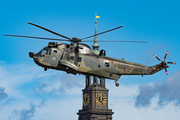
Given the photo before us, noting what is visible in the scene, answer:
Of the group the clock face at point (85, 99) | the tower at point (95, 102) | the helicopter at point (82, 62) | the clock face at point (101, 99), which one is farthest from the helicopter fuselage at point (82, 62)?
the clock face at point (85, 99)

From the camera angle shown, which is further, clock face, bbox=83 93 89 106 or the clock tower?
clock face, bbox=83 93 89 106

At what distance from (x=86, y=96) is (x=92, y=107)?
6078mm

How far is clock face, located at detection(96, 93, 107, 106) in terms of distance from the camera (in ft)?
641

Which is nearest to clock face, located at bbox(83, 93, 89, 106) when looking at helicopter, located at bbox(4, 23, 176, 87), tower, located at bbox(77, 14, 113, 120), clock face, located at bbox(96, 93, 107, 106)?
tower, located at bbox(77, 14, 113, 120)

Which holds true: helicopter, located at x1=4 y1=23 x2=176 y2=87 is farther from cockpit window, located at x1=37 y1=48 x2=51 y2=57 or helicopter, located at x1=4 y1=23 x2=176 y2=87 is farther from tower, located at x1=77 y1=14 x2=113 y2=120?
tower, located at x1=77 y1=14 x2=113 y2=120

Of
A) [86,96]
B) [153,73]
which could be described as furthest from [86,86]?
[153,73]

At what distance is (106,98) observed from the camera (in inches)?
7771

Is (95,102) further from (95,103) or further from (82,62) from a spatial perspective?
(82,62)

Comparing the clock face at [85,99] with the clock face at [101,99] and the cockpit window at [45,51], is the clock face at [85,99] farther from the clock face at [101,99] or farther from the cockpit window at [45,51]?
the cockpit window at [45,51]

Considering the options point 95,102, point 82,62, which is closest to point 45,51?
point 82,62

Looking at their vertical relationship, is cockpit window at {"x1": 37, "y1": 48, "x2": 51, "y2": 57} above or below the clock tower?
below

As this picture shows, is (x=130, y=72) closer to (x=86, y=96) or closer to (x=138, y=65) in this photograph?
(x=138, y=65)

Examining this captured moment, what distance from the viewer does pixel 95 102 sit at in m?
195

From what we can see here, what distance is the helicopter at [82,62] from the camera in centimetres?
6238
